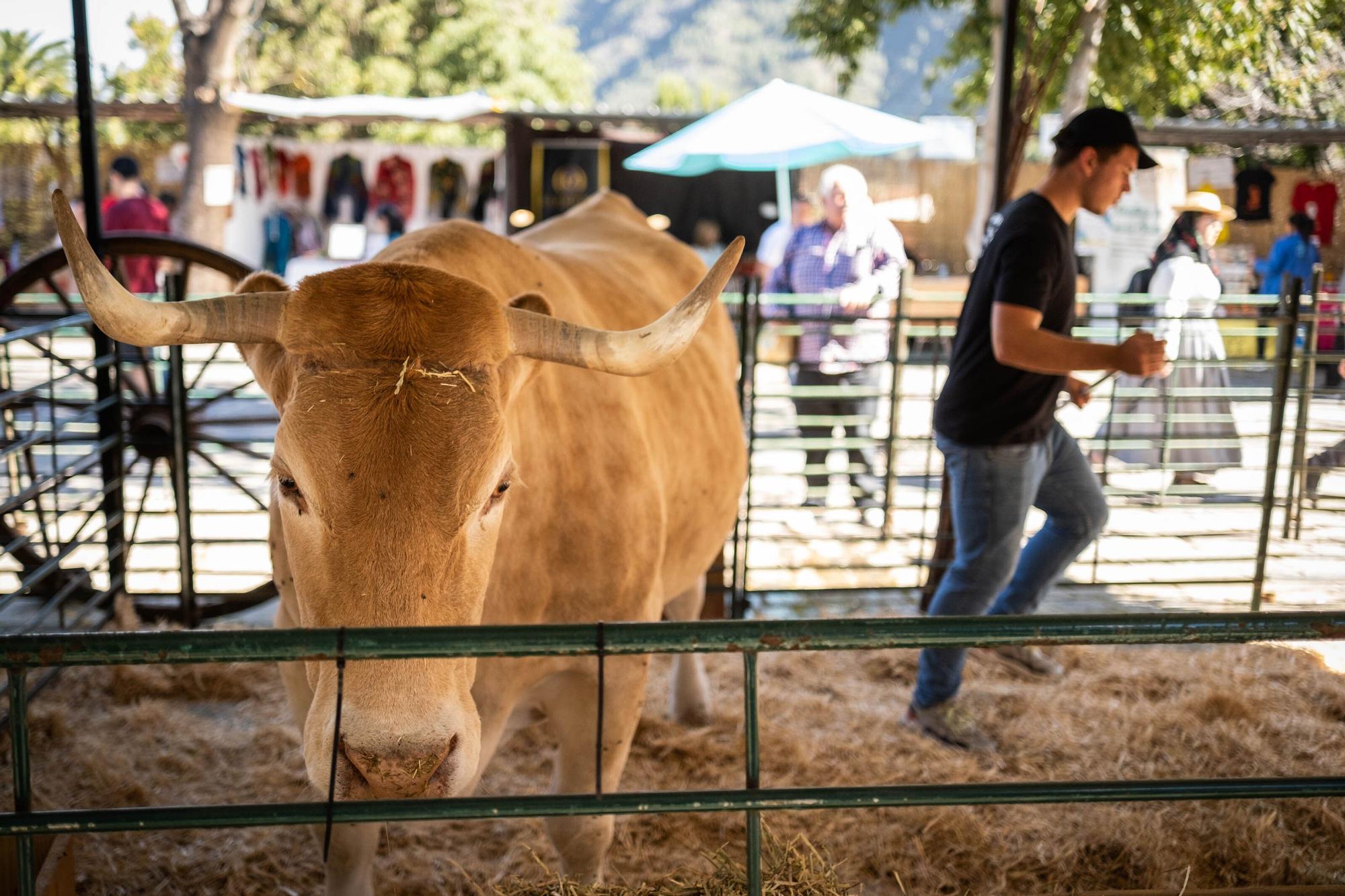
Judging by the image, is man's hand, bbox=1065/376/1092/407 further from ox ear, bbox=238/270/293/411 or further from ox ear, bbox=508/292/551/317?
ox ear, bbox=238/270/293/411

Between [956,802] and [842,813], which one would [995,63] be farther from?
[956,802]

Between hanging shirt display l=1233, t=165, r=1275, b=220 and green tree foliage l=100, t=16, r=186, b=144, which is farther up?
green tree foliage l=100, t=16, r=186, b=144

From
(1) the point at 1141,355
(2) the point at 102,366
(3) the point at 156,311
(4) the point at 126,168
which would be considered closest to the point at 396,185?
(4) the point at 126,168

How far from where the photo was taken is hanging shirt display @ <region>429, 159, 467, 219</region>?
42.9 ft

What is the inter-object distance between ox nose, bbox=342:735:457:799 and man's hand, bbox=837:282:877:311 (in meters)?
5.22

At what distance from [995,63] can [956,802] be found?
14.0 feet

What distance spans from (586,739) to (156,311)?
1482mm

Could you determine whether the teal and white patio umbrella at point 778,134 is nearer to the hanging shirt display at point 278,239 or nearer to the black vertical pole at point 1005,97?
the black vertical pole at point 1005,97

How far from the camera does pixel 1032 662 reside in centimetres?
488

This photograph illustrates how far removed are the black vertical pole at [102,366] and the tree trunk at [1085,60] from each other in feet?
13.1

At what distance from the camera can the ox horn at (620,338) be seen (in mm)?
2023

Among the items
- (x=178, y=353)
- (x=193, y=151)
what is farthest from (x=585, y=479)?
(x=193, y=151)

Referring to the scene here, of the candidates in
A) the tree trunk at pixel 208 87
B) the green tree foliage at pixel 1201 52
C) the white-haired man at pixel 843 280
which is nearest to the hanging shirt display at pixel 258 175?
the tree trunk at pixel 208 87

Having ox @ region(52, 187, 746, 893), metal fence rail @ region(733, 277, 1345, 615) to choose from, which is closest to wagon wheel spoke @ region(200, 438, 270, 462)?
metal fence rail @ region(733, 277, 1345, 615)
